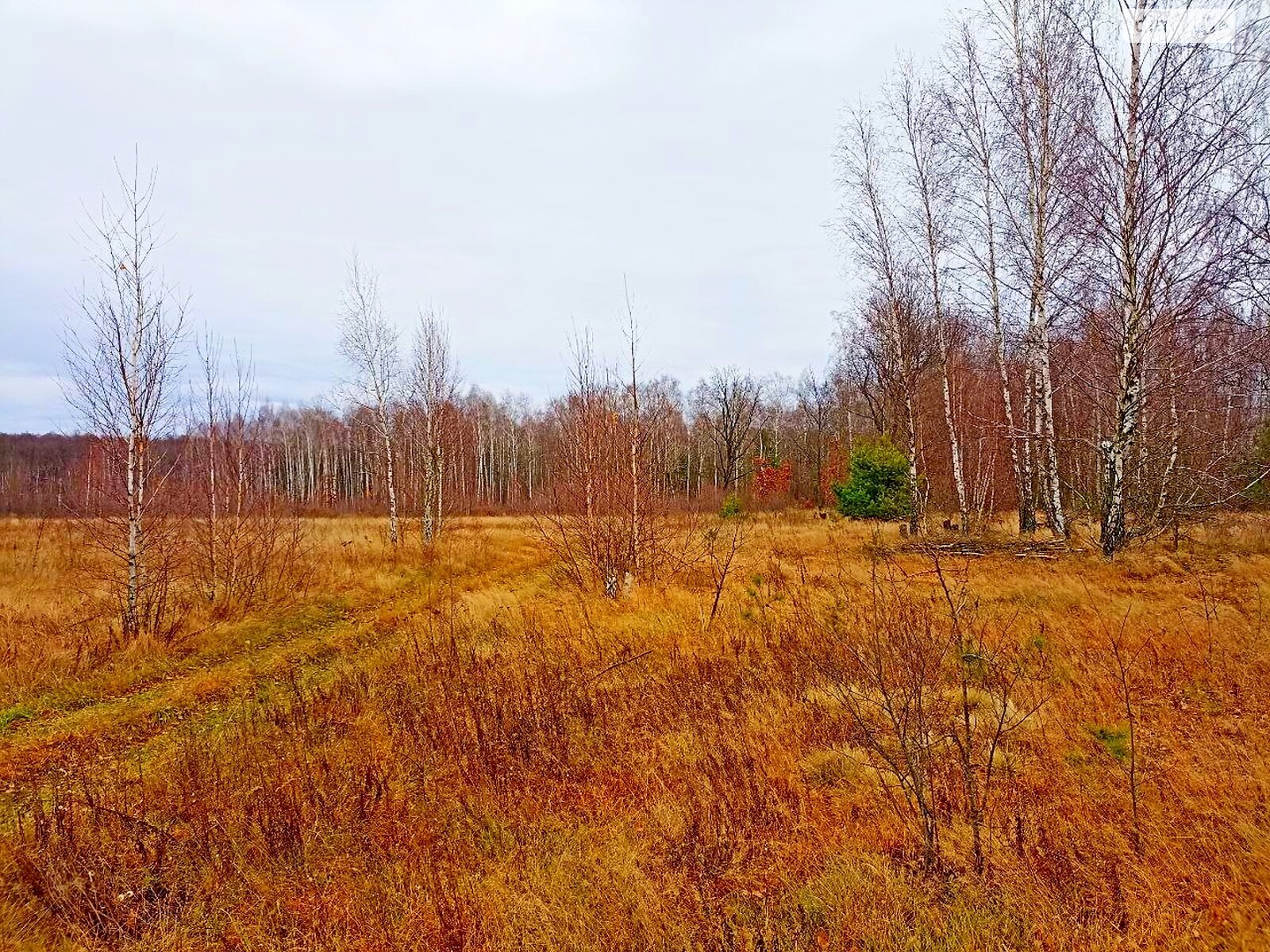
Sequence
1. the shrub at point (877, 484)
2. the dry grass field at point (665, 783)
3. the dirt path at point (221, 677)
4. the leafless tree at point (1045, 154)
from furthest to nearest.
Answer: the shrub at point (877, 484) < the leafless tree at point (1045, 154) < the dirt path at point (221, 677) < the dry grass field at point (665, 783)

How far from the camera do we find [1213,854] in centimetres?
275

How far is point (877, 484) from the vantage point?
1977 centimetres

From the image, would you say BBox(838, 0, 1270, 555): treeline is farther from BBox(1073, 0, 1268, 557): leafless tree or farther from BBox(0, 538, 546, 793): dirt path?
BBox(0, 538, 546, 793): dirt path

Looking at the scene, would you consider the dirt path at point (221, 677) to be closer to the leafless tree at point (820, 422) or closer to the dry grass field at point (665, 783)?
the dry grass field at point (665, 783)

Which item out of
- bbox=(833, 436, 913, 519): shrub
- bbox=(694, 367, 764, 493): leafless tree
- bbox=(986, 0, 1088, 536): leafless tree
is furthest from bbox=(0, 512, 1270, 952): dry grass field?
bbox=(694, 367, 764, 493): leafless tree

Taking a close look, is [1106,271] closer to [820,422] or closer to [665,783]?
[665,783]

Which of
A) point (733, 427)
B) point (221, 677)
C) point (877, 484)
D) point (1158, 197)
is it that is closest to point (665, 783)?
point (221, 677)

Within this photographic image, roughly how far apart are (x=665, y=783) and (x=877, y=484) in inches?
711

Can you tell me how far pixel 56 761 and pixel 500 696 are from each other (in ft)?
11.5

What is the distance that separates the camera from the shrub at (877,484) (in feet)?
62.9

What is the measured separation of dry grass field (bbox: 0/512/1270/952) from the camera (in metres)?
2.60

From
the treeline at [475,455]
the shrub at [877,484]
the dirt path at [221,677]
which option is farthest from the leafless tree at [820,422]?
the dirt path at [221,677]

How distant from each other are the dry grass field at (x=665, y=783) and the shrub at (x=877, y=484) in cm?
1160

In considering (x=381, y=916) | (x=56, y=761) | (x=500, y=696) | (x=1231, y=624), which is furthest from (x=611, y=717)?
(x=1231, y=624)
